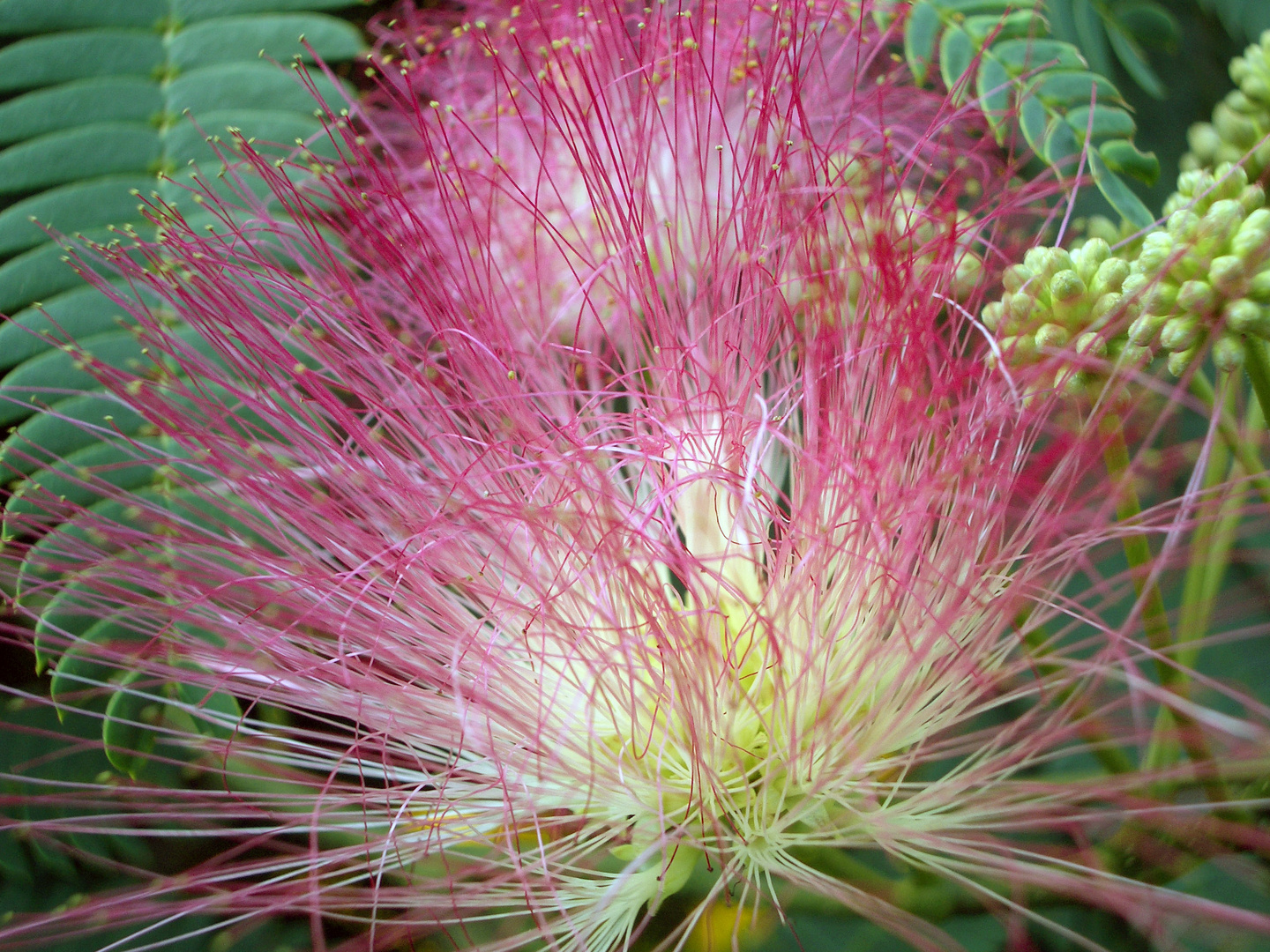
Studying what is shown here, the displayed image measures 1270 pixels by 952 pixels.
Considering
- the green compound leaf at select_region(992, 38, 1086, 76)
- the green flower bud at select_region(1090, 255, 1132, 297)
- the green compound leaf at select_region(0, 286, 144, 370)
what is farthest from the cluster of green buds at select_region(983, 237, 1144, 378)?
the green compound leaf at select_region(0, 286, 144, 370)

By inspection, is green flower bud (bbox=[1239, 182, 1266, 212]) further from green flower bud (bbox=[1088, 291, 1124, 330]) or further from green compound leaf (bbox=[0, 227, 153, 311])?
green compound leaf (bbox=[0, 227, 153, 311])

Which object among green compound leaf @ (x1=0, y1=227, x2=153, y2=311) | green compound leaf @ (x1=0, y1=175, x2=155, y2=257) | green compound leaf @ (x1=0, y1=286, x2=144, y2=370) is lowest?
green compound leaf @ (x1=0, y1=286, x2=144, y2=370)

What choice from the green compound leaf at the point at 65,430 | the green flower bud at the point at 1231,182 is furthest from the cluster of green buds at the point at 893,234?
the green compound leaf at the point at 65,430

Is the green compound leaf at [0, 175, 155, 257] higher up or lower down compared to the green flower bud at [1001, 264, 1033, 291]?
higher up

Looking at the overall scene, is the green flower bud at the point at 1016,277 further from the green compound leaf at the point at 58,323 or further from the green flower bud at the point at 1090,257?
the green compound leaf at the point at 58,323

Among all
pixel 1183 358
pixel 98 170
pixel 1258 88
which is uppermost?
pixel 98 170

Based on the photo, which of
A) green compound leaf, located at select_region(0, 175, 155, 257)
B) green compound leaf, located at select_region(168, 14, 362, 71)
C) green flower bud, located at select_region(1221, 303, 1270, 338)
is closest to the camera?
green flower bud, located at select_region(1221, 303, 1270, 338)

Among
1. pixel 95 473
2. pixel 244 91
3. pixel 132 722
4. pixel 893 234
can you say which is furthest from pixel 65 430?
pixel 893 234

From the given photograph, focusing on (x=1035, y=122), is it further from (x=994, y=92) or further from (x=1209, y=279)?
(x=1209, y=279)
